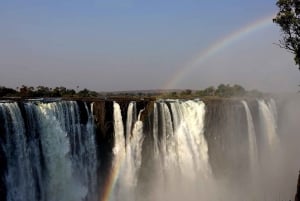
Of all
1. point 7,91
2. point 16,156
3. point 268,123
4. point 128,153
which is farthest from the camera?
point 7,91

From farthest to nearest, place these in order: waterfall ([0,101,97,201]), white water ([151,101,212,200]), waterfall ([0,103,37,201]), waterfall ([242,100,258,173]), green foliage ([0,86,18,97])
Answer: green foliage ([0,86,18,97]) → waterfall ([242,100,258,173]) → white water ([151,101,212,200]) → waterfall ([0,101,97,201]) → waterfall ([0,103,37,201])

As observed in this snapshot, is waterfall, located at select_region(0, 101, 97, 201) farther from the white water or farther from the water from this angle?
the white water

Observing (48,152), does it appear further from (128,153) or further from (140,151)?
(140,151)

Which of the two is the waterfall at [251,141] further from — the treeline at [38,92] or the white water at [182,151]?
the treeline at [38,92]

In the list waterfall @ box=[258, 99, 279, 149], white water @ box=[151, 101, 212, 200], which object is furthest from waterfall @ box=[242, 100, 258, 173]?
white water @ box=[151, 101, 212, 200]

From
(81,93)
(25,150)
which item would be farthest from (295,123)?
(25,150)

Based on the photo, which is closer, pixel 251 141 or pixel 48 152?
pixel 48 152

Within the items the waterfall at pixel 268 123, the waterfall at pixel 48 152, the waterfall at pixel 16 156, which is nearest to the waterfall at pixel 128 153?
the waterfall at pixel 48 152

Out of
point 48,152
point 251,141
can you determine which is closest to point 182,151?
point 251,141

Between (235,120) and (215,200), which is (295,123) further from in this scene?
(215,200)
